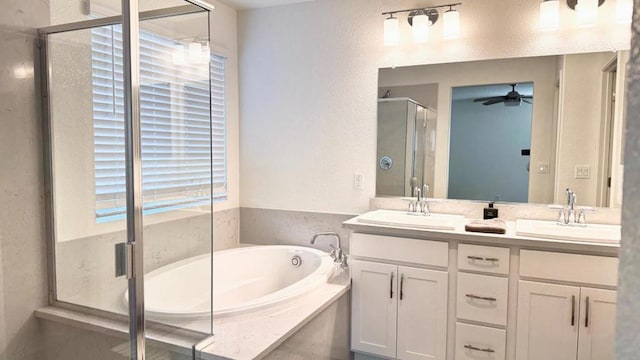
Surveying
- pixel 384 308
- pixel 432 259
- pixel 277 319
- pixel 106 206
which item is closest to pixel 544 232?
pixel 432 259

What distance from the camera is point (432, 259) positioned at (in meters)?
2.15

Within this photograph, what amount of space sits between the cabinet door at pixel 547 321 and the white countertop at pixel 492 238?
0.64ft

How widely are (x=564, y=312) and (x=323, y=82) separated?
6.58ft

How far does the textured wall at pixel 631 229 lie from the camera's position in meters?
0.34

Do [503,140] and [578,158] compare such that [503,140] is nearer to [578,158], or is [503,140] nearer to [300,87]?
[578,158]

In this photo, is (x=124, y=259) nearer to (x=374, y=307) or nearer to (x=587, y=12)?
(x=374, y=307)

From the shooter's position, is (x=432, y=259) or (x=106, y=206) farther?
(x=432, y=259)

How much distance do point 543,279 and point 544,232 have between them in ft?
0.77

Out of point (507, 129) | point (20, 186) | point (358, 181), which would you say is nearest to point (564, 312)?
point (507, 129)

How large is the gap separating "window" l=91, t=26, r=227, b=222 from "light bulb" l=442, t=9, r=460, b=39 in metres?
1.49

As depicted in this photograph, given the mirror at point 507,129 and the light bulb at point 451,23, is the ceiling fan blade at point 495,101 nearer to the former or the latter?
the mirror at point 507,129

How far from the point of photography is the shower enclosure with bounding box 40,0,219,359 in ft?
5.69

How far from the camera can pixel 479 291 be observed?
2061 mm

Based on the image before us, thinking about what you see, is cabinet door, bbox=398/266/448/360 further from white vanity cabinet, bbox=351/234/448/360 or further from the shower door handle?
the shower door handle
